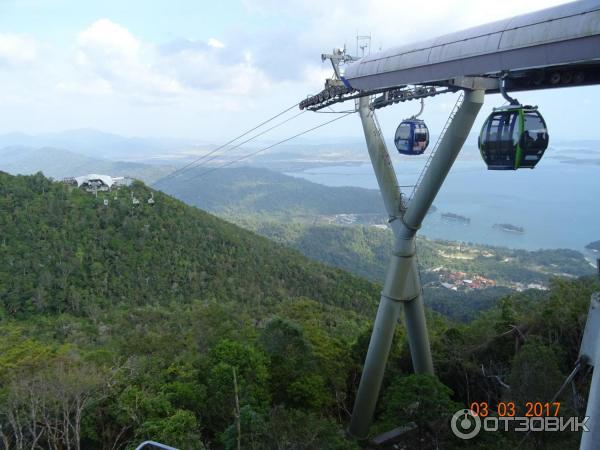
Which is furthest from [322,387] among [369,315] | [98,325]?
[369,315]

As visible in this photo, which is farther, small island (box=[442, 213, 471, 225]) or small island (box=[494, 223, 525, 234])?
small island (box=[442, 213, 471, 225])

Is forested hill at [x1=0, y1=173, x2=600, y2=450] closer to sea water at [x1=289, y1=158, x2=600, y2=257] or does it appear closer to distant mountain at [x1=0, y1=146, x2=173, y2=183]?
sea water at [x1=289, y1=158, x2=600, y2=257]

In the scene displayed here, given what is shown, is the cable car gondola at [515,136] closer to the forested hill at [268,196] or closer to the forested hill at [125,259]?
the forested hill at [125,259]

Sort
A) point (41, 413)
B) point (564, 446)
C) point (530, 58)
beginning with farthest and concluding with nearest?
point (41, 413) < point (564, 446) < point (530, 58)

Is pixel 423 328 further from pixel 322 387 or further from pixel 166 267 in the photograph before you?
pixel 166 267
